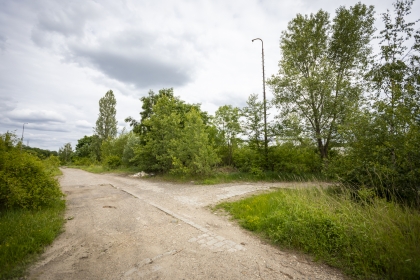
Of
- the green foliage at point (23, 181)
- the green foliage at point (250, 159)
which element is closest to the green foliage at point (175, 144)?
the green foliage at point (250, 159)

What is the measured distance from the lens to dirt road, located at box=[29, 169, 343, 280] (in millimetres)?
3184

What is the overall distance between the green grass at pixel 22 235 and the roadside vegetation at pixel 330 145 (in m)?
4.98

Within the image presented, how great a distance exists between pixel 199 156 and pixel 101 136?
36.6 metres

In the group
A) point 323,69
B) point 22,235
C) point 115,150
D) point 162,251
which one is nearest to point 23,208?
point 22,235

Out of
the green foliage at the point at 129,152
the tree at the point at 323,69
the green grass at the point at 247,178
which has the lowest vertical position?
the green grass at the point at 247,178

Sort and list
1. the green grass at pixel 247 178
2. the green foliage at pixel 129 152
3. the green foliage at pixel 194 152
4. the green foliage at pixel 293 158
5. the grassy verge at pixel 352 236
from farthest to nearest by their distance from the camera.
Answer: the green foliage at pixel 129 152 < the green foliage at pixel 293 158 < the green grass at pixel 247 178 < the green foliage at pixel 194 152 < the grassy verge at pixel 352 236

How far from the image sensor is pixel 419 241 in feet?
10.6

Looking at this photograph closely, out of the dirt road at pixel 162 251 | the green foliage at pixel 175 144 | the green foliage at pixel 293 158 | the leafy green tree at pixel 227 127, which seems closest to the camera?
the dirt road at pixel 162 251

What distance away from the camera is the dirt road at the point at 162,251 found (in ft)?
10.4

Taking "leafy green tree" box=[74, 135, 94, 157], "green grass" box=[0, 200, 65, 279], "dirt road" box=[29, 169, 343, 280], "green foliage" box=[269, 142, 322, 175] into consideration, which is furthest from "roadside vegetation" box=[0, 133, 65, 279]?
"leafy green tree" box=[74, 135, 94, 157]

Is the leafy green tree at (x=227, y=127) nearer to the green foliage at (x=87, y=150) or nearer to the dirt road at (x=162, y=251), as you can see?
the dirt road at (x=162, y=251)

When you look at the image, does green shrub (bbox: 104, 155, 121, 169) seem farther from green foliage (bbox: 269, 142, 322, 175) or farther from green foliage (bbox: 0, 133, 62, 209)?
green foliage (bbox: 269, 142, 322, 175)

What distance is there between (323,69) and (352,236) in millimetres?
13070

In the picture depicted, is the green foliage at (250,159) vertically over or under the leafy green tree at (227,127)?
under
